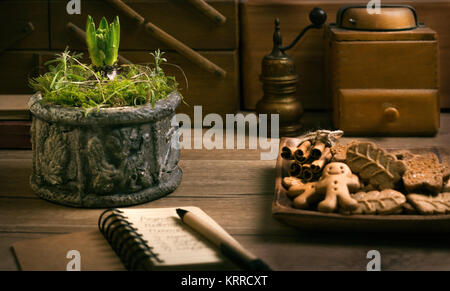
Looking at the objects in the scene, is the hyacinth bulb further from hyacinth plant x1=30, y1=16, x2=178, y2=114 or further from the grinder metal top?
the grinder metal top

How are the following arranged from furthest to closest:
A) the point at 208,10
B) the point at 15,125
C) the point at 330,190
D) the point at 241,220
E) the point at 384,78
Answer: the point at 208,10, the point at 384,78, the point at 15,125, the point at 241,220, the point at 330,190

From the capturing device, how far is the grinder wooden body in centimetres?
162

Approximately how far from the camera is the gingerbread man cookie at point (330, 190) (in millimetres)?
1015

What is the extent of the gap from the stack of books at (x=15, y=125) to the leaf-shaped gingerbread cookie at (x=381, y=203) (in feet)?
2.82

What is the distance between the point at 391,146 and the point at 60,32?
0.97m

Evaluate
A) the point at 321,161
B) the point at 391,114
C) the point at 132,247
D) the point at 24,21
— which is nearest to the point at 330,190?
the point at 321,161

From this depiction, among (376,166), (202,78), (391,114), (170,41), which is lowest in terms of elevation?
(376,166)

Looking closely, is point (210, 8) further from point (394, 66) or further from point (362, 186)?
point (362, 186)

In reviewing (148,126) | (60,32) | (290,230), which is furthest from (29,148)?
(290,230)

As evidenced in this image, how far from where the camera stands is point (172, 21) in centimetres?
177

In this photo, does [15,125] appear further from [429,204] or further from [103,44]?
[429,204]

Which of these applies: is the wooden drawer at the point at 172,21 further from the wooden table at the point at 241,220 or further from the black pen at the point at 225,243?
the black pen at the point at 225,243

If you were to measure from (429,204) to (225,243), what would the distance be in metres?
0.34

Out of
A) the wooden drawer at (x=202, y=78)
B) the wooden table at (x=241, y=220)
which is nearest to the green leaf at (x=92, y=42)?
the wooden table at (x=241, y=220)
